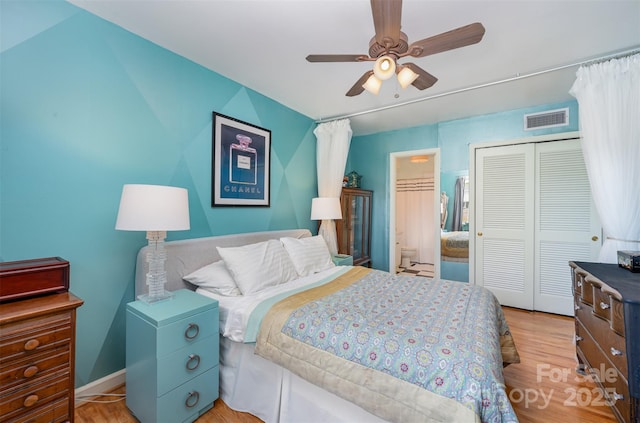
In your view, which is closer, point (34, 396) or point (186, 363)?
point (34, 396)

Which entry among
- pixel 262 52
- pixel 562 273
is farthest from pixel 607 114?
pixel 262 52

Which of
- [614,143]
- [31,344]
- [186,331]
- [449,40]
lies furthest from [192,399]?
[614,143]

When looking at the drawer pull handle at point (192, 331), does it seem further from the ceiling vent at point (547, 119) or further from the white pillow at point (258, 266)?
the ceiling vent at point (547, 119)

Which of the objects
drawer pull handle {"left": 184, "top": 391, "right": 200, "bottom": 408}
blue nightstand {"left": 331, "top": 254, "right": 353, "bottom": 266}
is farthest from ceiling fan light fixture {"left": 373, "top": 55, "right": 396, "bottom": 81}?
drawer pull handle {"left": 184, "top": 391, "right": 200, "bottom": 408}

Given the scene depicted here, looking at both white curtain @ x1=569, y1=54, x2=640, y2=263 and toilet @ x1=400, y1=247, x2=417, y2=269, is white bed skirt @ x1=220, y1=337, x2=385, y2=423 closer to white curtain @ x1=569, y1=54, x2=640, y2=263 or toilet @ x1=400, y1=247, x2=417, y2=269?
white curtain @ x1=569, y1=54, x2=640, y2=263

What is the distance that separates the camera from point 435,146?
4098mm

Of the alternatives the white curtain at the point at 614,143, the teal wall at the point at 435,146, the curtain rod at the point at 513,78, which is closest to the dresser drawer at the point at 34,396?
the curtain rod at the point at 513,78

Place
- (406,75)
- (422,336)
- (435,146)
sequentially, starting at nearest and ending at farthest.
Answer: (422,336) < (406,75) < (435,146)

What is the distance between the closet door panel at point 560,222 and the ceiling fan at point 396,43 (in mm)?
2561

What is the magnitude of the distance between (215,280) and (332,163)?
2235mm

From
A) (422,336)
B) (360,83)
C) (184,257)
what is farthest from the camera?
(184,257)

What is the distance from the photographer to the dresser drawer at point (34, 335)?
1098 mm

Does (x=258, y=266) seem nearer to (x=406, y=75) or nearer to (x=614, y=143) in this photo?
(x=406, y=75)

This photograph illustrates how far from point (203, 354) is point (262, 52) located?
7.69 ft
